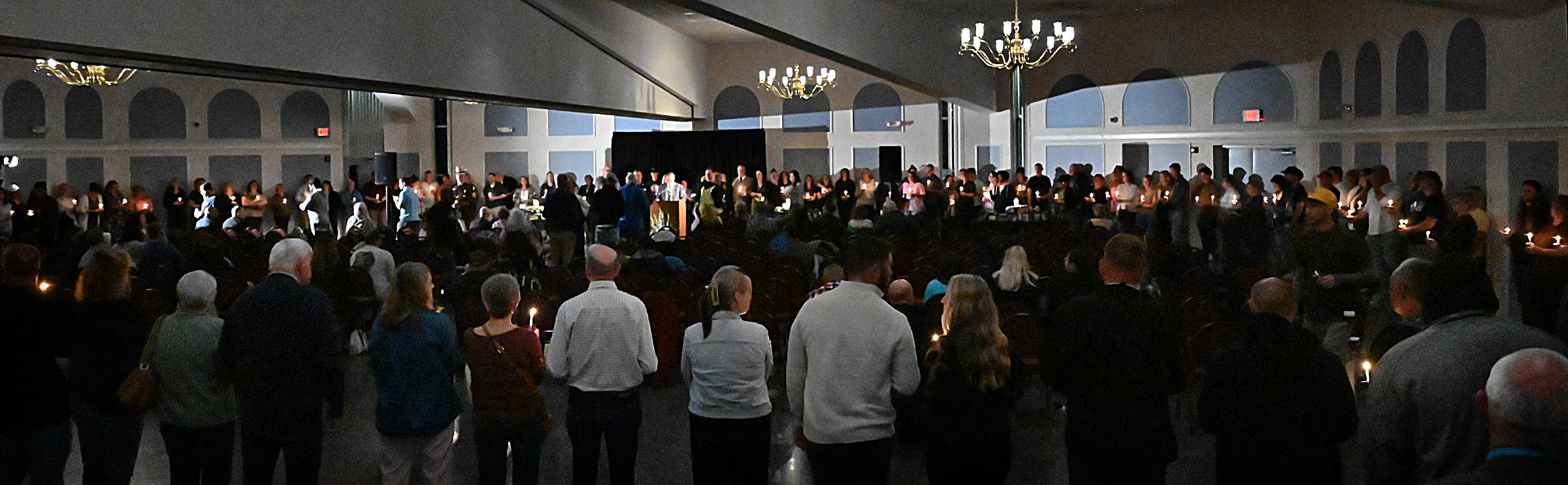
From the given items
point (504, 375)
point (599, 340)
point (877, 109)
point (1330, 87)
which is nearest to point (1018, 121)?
point (877, 109)

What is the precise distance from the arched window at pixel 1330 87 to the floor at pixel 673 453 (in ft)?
41.0

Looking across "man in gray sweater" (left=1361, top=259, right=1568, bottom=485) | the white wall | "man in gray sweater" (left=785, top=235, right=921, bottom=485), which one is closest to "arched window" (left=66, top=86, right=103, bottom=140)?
the white wall

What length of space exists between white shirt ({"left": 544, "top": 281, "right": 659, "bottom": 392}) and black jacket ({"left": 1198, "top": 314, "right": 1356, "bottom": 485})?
2142 mm

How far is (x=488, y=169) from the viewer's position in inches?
1184

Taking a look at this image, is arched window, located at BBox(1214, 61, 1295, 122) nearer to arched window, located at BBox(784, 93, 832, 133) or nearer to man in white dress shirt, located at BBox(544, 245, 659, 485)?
arched window, located at BBox(784, 93, 832, 133)

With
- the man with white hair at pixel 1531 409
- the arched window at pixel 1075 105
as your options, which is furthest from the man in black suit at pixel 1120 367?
the arched window at pixel 1075 105

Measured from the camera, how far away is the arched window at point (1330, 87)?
18609 millimetres

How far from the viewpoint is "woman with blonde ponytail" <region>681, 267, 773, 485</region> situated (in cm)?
461

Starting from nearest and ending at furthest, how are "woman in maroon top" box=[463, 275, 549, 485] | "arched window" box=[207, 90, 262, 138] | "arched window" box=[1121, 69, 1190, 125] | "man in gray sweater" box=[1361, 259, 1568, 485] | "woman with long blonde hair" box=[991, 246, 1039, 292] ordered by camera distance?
"man in gray sweater" box=[1361, 259, 1568, 485] < "woman in maroon top" box=[463, 275, 549, 485] < "woman with long blonde hair" box=[991, 246, 1039, 292] < "arched window" box=[1121, 69, 1190, 125] < "arched window" box=[207, 90, 262, 138]

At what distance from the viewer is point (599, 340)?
4.81 m

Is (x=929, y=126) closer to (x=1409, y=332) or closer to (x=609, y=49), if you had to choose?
(x=609, y=49)

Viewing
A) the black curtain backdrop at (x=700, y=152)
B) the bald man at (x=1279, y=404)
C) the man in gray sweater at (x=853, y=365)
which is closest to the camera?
Result: the bald man at (x=1279, y=404)

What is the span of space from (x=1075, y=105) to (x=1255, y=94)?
431 centimetres

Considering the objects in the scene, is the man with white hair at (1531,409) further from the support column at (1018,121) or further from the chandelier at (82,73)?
the support column at (1018,121)
